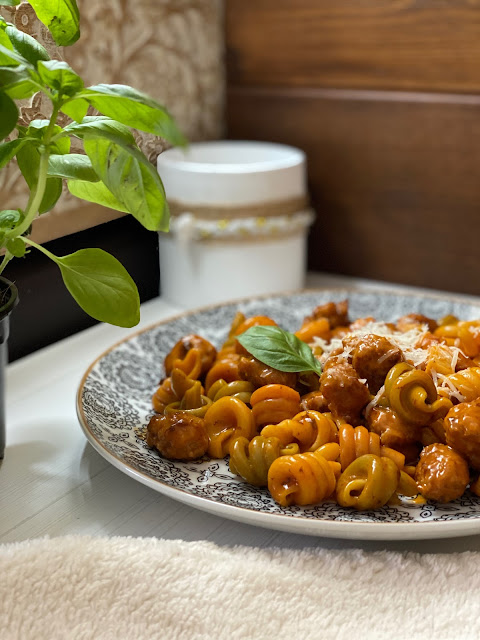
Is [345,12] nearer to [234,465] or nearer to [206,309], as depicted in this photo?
[206,309]

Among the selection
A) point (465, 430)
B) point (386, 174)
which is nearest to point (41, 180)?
point (465, 430)

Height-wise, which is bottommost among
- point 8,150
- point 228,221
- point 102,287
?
point 228,221

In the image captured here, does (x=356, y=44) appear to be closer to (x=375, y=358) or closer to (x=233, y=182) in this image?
(x=233, y=182)

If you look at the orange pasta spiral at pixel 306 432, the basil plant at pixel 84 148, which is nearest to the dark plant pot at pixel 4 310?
the basil plant at pixel 84 148

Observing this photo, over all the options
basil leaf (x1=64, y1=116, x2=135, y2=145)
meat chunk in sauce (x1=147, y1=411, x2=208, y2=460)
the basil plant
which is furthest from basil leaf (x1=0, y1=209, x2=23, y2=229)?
meat chunk in sauce (x1=147, y1=411, x2=208, y2=460)

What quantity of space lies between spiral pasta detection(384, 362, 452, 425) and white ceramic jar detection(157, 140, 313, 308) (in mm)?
561

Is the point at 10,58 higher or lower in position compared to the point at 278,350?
higher

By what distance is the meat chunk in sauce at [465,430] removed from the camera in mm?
674

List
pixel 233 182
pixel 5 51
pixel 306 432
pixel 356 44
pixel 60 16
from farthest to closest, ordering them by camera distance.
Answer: pixel 356 44 → pixel 233 182 → pixel 306 432 → pixel 60 16 → pixel 5 51

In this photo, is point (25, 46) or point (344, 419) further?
point (344, 419)

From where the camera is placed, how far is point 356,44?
4.49ft

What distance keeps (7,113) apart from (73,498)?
14.6 inches

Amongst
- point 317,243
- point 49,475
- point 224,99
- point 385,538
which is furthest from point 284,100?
point 385,538

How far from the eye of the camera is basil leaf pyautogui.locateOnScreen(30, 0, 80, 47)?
625 millimetres
